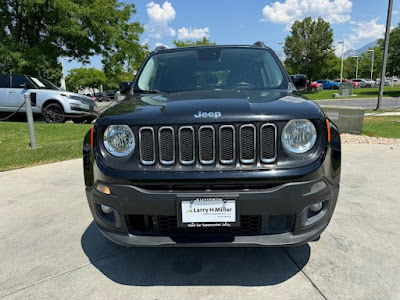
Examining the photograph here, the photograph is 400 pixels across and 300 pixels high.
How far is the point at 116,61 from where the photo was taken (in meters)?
18.6

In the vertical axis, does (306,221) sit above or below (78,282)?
above

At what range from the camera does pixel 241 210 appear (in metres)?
2.05

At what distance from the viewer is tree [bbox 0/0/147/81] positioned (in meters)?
14.0

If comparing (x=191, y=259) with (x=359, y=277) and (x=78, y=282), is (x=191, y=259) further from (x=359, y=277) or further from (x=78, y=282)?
(x=359, y=277)

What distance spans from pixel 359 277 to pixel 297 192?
3.06ft

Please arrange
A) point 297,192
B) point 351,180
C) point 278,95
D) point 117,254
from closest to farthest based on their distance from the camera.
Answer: point 297,192 → point 278,95 → point 117,254 → point 351,180

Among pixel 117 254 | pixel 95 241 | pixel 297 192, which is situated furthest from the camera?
pixel 95 241

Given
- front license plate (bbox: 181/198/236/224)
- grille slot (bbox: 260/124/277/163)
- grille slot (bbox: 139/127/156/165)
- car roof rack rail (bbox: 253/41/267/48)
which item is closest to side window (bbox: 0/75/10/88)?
car roof rack rail (bbox: 253/41/267/48)

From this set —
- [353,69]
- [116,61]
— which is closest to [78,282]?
→ [116,61]

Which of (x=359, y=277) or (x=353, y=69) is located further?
(x=353, y=69)

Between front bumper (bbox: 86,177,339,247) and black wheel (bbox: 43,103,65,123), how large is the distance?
30.8 feet

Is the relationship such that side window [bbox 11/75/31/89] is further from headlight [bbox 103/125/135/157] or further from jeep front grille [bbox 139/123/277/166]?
jeep front grille [bbox 139/123/277/166]

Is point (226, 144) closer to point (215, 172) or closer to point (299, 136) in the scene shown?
point (215, 172)

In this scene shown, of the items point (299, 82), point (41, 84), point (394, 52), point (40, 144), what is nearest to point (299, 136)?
point (299, 82)
